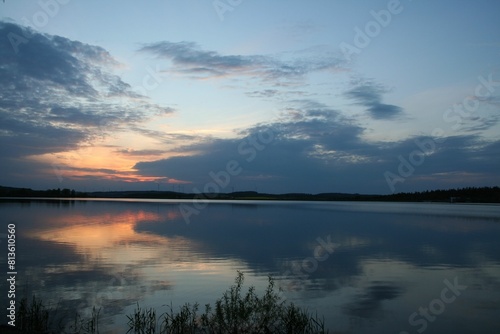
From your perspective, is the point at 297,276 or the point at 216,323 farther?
the point at 297,276

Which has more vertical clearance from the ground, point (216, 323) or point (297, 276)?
point (216, 323)

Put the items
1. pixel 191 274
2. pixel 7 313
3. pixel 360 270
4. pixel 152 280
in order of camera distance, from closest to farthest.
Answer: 1. pixel 7 313
2. pixel 152 280
3. pixel 191 274
4. pixel 360 270

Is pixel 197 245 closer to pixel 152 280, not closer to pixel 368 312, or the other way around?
pixel 152 280

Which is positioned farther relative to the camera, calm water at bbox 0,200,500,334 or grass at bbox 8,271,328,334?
calm water at bbox 0,200,500,334

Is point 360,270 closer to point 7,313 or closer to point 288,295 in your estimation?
point 288,295

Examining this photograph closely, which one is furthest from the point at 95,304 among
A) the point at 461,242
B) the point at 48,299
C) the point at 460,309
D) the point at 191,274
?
the point at 461,242

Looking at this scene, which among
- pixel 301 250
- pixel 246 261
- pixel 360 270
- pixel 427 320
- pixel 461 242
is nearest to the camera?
pixel 427 320

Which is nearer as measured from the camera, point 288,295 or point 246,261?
point 288,295

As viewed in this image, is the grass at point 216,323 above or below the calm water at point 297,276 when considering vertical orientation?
above

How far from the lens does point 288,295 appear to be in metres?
16.2

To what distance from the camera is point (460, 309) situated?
49.1ft

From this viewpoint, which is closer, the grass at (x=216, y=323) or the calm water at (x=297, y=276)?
the grass at (x=216, y=323)

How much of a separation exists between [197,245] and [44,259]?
36.1 feet

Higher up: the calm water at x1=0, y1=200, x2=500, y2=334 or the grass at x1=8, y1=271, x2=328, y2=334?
the grass at x1=8, y1=271, x2=328, y2=334
